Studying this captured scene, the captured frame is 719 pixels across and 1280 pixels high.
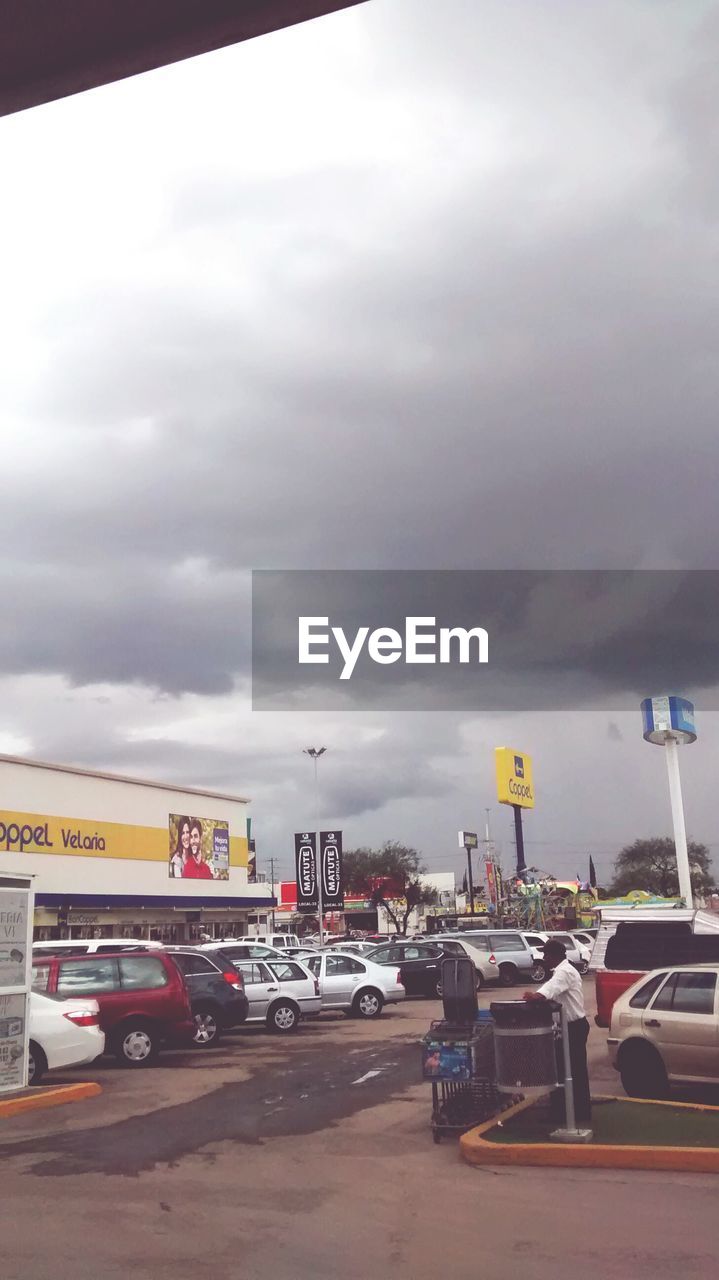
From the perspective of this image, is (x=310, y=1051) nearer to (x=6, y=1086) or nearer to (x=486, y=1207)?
(x=6, y=1086)

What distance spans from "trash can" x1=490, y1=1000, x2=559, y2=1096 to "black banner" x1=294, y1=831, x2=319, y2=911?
145 ft

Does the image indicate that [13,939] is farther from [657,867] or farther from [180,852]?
[657,867]

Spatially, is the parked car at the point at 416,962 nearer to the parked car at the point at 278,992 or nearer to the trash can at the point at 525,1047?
the parked car at the point at 278,992

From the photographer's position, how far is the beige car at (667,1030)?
1150 centimetres

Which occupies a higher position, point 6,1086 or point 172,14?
point 172,14

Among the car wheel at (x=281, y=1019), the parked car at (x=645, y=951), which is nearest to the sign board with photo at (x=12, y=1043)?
the parked car at (x=645, y=951)

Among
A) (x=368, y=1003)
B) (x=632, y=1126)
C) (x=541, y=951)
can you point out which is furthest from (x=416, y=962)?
(x=632, y=1126)

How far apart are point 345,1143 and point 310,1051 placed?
8370 millimetres

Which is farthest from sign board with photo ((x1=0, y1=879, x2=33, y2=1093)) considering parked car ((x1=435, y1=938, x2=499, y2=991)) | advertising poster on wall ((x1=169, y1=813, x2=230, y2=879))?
advertising poster on wall ((x1=169, y1=813, x2=230, y2=879))

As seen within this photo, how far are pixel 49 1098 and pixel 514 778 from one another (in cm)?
7643

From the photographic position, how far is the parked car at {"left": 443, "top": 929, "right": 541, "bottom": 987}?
32.8m

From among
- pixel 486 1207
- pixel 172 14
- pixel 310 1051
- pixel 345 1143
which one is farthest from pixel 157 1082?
pixel 172 14

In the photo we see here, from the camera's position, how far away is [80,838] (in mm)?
49688

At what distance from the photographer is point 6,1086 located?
1360cm
